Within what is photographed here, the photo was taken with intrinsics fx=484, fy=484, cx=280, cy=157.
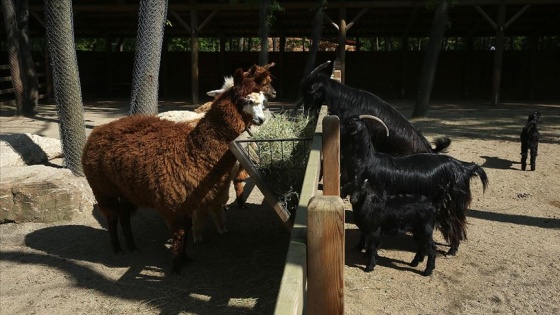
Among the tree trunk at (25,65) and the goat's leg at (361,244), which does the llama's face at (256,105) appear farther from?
the tree trunk at (25,65)

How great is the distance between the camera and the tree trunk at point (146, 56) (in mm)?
7109

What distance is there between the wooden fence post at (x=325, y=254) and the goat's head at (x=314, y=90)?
3616mm

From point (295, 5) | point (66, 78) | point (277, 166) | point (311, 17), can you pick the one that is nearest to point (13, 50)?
point (295, 5)

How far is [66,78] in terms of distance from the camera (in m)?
6.80

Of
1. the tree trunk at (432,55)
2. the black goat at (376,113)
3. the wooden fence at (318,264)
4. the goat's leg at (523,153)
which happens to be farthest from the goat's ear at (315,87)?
the tree trunk at (432,55)

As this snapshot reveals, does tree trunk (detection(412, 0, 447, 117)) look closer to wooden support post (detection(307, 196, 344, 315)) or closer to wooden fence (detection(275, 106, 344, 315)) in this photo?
wooden fence (detection(275, 106, 344, 315))

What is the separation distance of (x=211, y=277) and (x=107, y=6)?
15315 mm

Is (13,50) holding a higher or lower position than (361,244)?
higher

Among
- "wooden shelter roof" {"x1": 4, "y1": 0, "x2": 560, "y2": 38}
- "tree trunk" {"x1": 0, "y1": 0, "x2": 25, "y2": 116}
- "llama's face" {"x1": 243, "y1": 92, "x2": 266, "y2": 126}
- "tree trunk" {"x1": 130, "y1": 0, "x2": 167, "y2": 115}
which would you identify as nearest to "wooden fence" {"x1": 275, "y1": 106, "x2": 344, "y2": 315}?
"llama's face" {"x1": 243, "y1": 92, "x2": 266, "y2": 126}

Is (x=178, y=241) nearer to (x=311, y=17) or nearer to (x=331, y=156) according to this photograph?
(x=331, y=156)

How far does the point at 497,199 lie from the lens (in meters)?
6.18

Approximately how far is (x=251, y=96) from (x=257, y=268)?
A: 1594mm

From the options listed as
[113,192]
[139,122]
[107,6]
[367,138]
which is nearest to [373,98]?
[367,138]

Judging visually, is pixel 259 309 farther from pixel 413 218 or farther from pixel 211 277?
pixel 413 218
